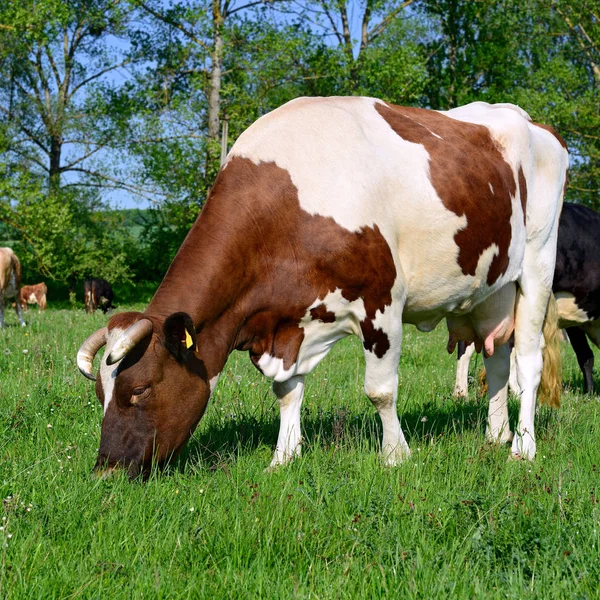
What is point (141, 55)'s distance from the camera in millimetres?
33562

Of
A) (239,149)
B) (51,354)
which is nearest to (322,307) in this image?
(239,149)

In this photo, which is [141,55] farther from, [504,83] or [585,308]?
[585,308]

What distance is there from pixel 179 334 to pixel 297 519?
51.7 inches

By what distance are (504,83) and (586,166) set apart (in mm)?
8436

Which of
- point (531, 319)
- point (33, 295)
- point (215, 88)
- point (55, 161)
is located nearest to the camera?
point (531, 319)

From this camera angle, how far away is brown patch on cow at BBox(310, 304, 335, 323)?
508 cm

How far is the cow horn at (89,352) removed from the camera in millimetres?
4555

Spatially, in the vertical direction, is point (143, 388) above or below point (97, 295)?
above

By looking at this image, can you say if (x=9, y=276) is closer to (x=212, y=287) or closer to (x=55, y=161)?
(x=55, y=161)

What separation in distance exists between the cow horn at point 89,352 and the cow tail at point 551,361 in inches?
148

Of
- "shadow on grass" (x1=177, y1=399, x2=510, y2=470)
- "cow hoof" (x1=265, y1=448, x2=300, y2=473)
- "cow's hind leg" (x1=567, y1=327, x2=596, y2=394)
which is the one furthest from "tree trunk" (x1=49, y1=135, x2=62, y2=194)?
"cow hoof" (x1=265, y1=448, x2=300, y2=473)

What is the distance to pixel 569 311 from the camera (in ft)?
30.0

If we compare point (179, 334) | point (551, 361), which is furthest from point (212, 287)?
point (551, 361)

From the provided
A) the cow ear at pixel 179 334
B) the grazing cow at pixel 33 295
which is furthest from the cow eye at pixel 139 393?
the grazing cow at pixel 33 295
